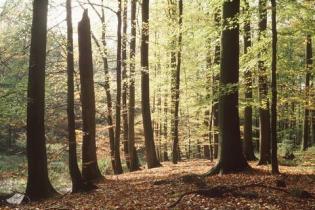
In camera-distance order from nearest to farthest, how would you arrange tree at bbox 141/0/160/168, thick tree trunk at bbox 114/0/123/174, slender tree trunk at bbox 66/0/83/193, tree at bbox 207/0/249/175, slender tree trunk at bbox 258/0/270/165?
slender tree trunk at bbox 66/0/83/193 → tree at bbox 207/0/249/175 → slender tree trunk at bbox 258/0/270/165 → thick tree trunk at bbox 114/0/123/174 → tree at bbox 141/0/160/168

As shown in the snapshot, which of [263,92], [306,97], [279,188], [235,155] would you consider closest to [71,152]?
[235,155]

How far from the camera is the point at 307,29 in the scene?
14.2 m

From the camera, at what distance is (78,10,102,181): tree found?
15.2m

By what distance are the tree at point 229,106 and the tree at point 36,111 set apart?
5196 millimetres

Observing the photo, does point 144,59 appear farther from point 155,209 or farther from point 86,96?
point 155,209

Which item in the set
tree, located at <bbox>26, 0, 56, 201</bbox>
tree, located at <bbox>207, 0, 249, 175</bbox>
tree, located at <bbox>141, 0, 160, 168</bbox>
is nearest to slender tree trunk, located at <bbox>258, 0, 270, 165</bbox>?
tree, located at <bbox>207, 0, 249, 175</bbox>

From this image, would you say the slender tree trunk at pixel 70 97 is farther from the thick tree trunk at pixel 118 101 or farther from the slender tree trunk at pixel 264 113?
the slender tree trunk at pixel 264 113

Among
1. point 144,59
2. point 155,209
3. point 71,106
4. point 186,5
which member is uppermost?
point 186,5

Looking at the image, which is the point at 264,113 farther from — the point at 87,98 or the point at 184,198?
the point at 184,198

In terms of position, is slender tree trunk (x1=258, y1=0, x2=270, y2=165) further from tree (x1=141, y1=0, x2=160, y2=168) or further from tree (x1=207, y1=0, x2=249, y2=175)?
tree (x1=141, y1=0, x2=160, y2=168)

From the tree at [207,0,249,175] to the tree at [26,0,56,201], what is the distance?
5.20 metres

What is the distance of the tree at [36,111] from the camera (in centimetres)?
1200

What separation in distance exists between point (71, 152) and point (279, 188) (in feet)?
20.0

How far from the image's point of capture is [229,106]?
13414 mm
